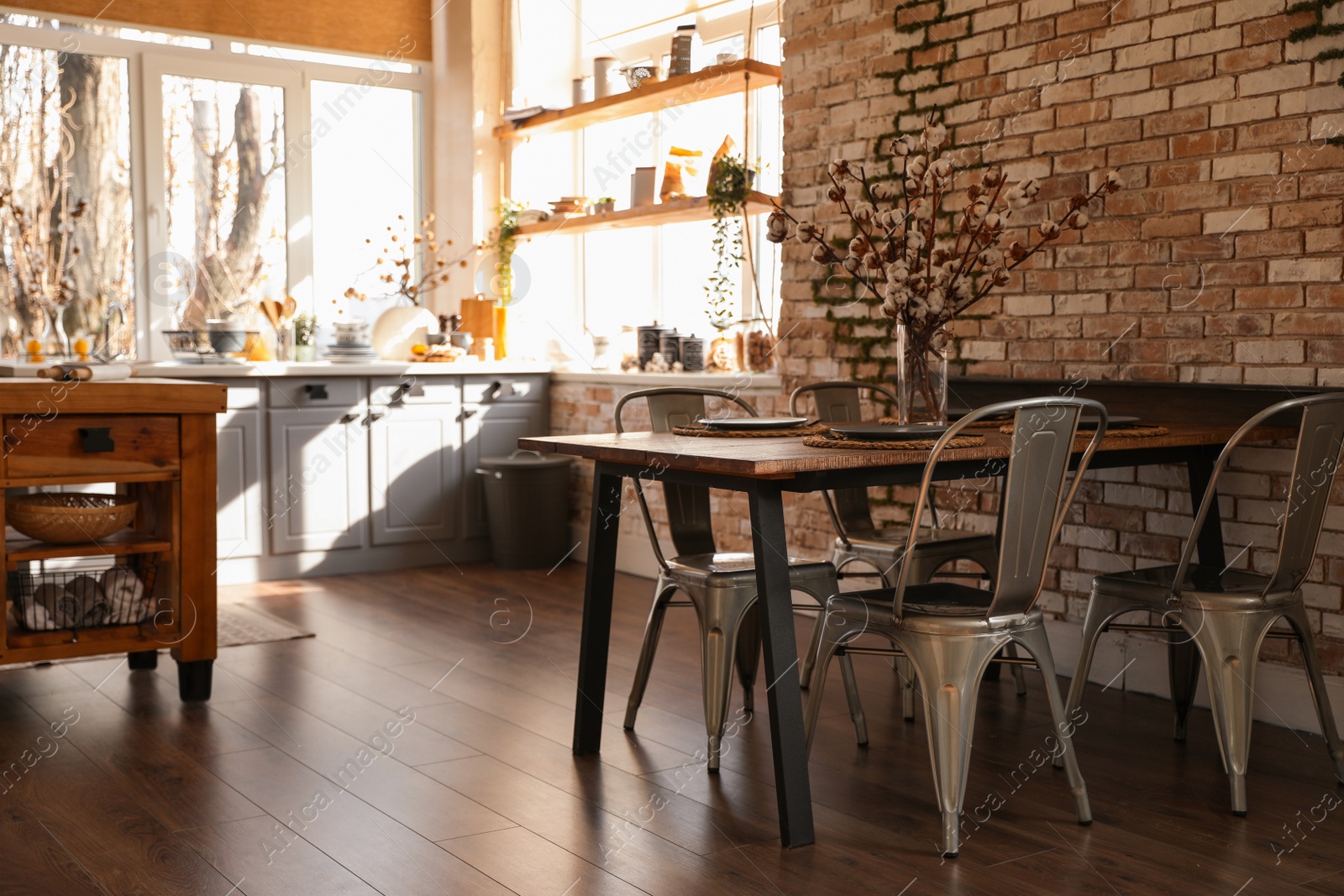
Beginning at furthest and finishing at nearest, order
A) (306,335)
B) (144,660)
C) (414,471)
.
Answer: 1. (306,335)
2. (414,471)
3. (144,660)

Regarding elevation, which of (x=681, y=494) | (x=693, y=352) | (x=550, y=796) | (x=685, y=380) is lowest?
(x=550, y=796)

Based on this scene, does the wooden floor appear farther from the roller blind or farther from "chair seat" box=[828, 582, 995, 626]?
the roller blind

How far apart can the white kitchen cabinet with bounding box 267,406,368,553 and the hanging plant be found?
5.12ft

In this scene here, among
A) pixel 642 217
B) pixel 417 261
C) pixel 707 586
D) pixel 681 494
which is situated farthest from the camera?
pixel 417 261

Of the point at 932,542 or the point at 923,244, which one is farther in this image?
the point at 932,542

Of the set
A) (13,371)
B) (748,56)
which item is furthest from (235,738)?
(748,56)

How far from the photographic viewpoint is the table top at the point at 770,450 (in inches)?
91.4

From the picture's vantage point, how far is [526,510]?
541 cm

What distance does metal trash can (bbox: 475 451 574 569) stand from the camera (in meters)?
5.39

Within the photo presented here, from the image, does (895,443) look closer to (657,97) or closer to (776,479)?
(776,479)

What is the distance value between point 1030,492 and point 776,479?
1.58 feet

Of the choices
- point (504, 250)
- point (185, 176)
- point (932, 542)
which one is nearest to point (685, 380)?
point (504, 250)

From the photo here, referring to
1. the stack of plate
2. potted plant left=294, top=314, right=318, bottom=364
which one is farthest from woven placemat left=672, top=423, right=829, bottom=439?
potted plant left=294, top=314, right=318, bottom=364

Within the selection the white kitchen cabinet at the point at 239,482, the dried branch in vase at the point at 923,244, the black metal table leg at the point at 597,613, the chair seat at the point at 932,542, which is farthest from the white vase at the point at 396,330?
the dried branch in vase at the point at 923,244
